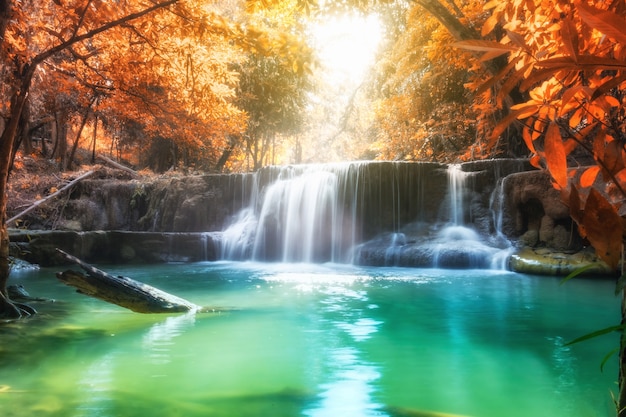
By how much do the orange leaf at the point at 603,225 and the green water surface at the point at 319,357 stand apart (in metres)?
2.61

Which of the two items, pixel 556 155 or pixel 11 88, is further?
pixel 11 88

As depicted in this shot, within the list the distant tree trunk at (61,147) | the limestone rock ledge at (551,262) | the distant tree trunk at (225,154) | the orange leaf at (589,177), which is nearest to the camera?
the orange leaf at (589,177)

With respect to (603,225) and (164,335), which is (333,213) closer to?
(164,335)

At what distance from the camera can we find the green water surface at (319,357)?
3355 mm

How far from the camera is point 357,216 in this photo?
15.4m

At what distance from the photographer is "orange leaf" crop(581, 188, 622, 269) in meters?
0.88

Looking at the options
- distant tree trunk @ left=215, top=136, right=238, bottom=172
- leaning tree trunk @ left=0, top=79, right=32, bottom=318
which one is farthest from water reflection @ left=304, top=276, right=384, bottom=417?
distant tree trunk @ left=215, top=136, right=238, bottom=172

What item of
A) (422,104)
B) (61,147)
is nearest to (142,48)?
(422,104)

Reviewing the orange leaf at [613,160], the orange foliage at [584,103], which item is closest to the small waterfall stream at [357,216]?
the orange foliage at [584,103]

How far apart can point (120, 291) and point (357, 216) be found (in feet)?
33.4

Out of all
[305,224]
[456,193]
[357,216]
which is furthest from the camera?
[305,224]

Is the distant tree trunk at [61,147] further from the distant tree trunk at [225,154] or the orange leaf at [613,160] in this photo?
the orange leaf at [613,160]

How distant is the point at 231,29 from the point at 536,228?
32.9 feet

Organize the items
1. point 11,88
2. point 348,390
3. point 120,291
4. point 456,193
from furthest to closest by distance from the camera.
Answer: point 456,193 → point 11,88 → point 120,291 → point 348,390
